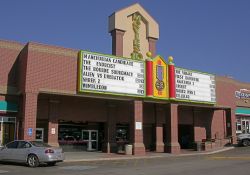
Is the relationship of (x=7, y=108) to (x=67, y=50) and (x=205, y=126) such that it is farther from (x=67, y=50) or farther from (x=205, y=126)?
(x=205, y=126)

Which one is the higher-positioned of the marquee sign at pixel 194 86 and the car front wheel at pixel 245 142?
the marquee sign at pixel 194 86

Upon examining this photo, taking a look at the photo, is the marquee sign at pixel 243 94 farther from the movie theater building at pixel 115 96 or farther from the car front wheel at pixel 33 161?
the car front wheel at pixel 33 161

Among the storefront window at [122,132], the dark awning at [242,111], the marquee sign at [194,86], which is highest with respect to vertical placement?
the marquee sign at [194,86]

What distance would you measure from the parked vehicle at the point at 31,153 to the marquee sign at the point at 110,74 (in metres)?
8.36

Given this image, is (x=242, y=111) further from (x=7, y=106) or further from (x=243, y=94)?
(x=7, y=106)

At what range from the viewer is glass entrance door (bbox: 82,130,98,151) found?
1388 inches

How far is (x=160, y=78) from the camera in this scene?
3375 cm

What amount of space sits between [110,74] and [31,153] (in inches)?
460

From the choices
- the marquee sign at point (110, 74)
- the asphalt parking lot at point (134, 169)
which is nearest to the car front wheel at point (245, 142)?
the marquee sign at point (110, 74)

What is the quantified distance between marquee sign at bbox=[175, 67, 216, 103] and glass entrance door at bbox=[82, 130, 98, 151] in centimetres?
861

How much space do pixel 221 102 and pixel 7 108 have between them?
889 inches

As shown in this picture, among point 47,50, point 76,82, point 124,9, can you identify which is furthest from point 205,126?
point 47,50

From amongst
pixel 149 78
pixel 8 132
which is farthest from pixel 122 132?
pixel 8 132

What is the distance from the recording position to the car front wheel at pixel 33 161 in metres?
20.4
